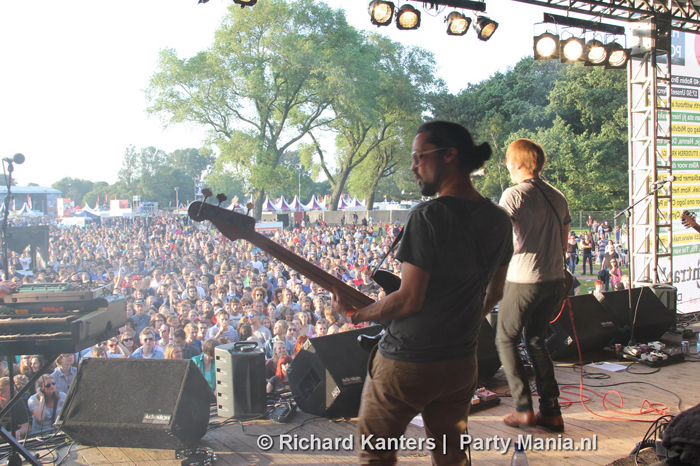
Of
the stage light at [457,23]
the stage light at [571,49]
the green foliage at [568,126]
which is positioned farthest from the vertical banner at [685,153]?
the green foliage at [568,126]

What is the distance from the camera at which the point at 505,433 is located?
258 cm

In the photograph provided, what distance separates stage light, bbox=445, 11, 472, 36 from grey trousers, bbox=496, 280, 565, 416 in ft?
11.1

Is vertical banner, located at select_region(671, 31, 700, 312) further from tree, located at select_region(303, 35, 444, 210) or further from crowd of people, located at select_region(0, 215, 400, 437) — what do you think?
tree, located at select_region(303, 35, 444, 210)

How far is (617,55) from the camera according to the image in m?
5.47

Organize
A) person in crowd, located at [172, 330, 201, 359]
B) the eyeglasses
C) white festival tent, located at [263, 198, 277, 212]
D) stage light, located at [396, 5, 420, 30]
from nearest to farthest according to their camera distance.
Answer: the eyeglasses
person in crowd, located at [172, 330, 201, 359]
stage light, located at [396, 5, 420, 30]
white festival tent, located at [263, 198, 277, 212]

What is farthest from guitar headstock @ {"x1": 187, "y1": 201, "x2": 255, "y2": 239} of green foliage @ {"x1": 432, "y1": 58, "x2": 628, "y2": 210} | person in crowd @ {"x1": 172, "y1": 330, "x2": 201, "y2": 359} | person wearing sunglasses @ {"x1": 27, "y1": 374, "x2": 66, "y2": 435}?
green foliage @ {"x1": 432, "y1": 58, "x2": 628, "y2": 210}

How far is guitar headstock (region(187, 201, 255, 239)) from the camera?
181cm

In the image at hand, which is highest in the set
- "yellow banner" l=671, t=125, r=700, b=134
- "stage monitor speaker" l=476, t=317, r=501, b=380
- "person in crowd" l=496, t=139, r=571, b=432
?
"yellow banner" l=671, t=125, r=700, b=134

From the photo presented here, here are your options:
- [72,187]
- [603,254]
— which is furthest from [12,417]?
[603,254]

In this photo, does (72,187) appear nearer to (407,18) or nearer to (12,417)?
Answer: (407,18)

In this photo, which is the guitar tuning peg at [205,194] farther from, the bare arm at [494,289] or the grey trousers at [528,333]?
the grey trousers at [528,333]

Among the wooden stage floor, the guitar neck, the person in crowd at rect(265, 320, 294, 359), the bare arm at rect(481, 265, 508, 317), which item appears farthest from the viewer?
the person in crowd at rect(265, 320, 294, 359)

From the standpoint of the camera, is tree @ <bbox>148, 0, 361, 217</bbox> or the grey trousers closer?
the grey trousers

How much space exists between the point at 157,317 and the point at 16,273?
4053 millimetres
